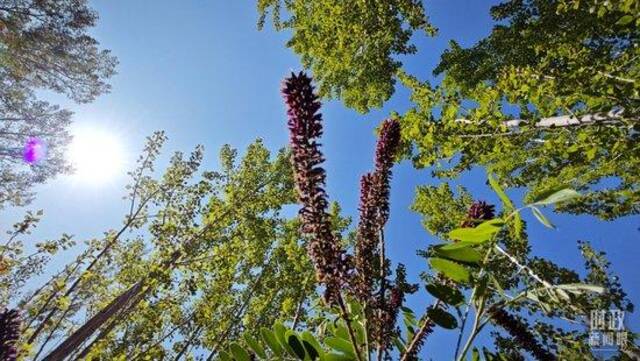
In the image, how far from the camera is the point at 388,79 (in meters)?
11.7

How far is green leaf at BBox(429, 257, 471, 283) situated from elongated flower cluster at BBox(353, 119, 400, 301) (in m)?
0.25

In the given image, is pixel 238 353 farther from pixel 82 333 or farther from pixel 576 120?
pixel 82 333

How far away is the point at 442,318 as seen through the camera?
1.40 metres

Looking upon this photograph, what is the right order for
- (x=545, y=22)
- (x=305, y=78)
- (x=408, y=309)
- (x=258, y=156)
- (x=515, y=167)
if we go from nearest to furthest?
(x=305, y=78) < (x=408, y=309) < (x=545, y=22) < (x=515, y=167) < (x=258, y=156)

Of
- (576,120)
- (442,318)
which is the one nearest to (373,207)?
(442,318)

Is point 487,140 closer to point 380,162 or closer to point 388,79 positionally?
point 380,162

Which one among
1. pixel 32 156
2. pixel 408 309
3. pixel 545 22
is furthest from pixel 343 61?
pixel 32 156

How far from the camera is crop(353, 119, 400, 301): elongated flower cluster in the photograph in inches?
56.5

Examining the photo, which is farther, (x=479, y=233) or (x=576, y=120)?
(x=576, y=120)

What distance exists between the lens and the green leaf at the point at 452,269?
127 cm

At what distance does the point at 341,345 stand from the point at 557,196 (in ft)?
3.18

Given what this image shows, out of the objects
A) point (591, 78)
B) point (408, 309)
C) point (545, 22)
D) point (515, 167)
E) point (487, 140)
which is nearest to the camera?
point (408, 309)

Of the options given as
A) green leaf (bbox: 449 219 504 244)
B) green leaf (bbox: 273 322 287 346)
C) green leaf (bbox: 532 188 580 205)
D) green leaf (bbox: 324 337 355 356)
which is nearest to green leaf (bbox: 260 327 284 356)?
green leaf (bbox: 273 322 287 346)

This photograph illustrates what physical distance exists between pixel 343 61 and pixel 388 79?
1892 mm
